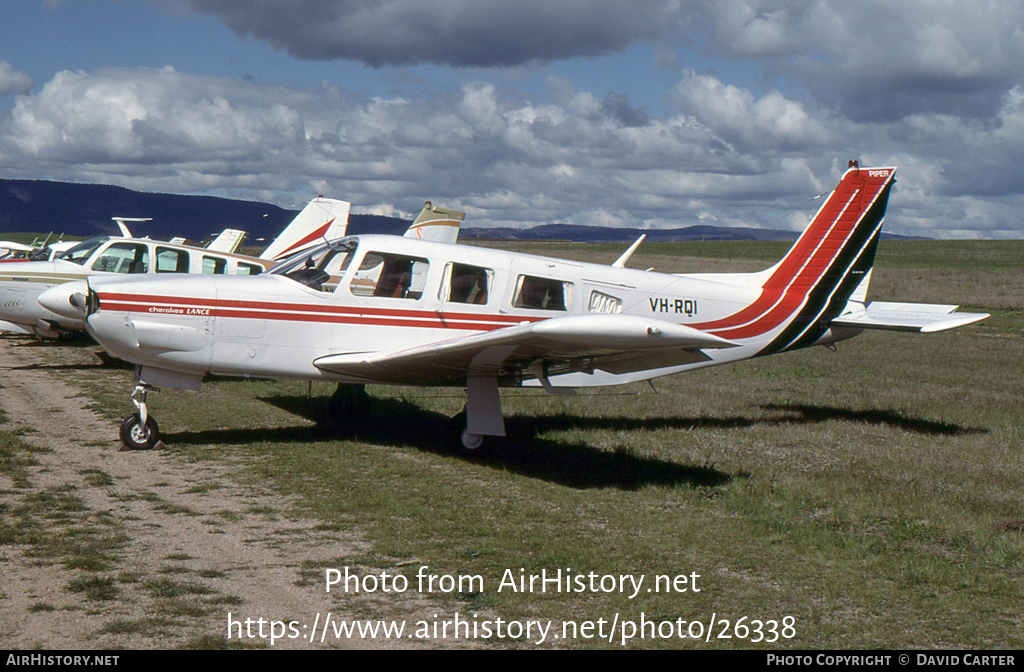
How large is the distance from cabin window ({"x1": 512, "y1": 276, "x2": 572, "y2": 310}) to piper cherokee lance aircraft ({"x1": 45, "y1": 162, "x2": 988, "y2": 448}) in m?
0.01

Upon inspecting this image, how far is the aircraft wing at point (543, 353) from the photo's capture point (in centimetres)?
636

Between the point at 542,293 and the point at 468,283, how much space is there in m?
0.89

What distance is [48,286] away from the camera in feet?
48.8

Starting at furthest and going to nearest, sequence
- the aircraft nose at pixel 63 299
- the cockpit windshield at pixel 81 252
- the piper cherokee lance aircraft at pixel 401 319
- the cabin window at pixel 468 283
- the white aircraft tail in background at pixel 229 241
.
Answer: the white aircraft tail in background at pixel 229 241, the cockpit windshield at pixel 81 252, the aircraft nose at pixel 63 299, the cabin window at pixel 468 283, the piper cherokee lance aircraft at pixel 401 319

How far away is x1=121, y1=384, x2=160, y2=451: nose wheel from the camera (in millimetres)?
8172

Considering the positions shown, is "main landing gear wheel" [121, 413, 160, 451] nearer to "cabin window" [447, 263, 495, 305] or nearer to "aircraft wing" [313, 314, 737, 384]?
"aircraft wing" [313, 314, 737, 384]

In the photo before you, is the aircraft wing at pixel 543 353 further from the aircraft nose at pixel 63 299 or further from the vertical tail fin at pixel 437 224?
the vertical tail fin at pixel 437 224

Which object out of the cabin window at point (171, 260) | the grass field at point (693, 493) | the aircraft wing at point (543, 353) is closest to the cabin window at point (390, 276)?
the aircraft wing at point (543, 353)

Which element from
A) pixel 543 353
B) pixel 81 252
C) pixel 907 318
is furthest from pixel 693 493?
pixel 81 252

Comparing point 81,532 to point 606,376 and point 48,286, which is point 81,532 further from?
point 48,286

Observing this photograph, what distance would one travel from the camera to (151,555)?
5.17 meters

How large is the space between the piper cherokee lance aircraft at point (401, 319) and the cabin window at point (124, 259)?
683 centimetres

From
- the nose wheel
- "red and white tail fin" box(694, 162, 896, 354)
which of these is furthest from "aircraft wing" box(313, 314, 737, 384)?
"red and white tail fin" box(694, 162, 896, 354)

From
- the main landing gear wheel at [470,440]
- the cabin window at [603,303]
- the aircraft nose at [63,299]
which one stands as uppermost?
the cabin window at [603,303]
